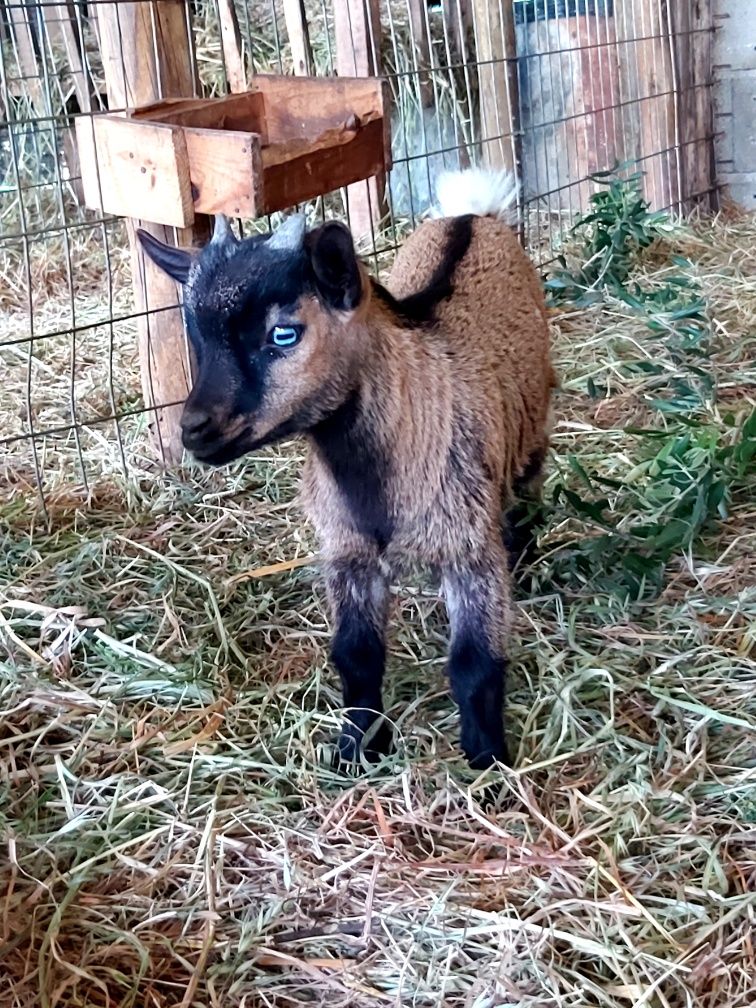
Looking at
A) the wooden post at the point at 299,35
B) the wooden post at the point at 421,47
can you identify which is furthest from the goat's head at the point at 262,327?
the wooden post at the point at 421,47

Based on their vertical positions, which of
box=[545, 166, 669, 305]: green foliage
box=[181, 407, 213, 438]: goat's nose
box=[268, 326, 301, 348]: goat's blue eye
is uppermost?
box=[268, 326, 301, 348]: goat's blue eye

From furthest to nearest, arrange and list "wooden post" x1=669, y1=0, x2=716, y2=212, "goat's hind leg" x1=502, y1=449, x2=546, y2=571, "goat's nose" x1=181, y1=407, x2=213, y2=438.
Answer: "wooden post" x1=669, y1=0, x2=716, y2=212
"goat's hind leg" x1=502, y1=449, x2=546, y2=571
"goat's nose" x1=181, y1=407, x2=213, y2=438

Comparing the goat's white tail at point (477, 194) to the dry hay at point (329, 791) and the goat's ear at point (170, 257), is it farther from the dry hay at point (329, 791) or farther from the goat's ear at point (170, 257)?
the goat's ear at point (170, 257)

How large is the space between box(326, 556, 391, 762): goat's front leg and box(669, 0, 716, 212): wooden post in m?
5.33

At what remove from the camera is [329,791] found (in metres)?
2.78

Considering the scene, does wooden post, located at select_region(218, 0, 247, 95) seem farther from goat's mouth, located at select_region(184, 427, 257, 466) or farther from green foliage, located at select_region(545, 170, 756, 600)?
goat's mouth, located at select_region(184, 427, 257, 466)

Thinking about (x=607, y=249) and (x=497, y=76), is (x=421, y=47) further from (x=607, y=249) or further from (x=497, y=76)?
(x=607, y=249)

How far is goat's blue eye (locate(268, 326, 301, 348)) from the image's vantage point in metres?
2.47

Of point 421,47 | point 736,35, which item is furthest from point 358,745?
point 736,35

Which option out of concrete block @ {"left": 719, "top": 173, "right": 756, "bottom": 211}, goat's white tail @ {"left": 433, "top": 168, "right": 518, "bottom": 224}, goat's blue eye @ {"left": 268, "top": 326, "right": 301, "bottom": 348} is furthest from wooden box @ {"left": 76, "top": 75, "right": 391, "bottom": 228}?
concrete block @ {"left": 719, "top": 173, "right": 756, "bottom": 211}

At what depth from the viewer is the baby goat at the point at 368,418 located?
8.05 feet

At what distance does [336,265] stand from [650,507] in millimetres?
1826

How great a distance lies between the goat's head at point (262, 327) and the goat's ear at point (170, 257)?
0.15 metres

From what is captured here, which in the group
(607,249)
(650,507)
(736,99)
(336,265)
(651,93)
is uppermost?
(651,93)
